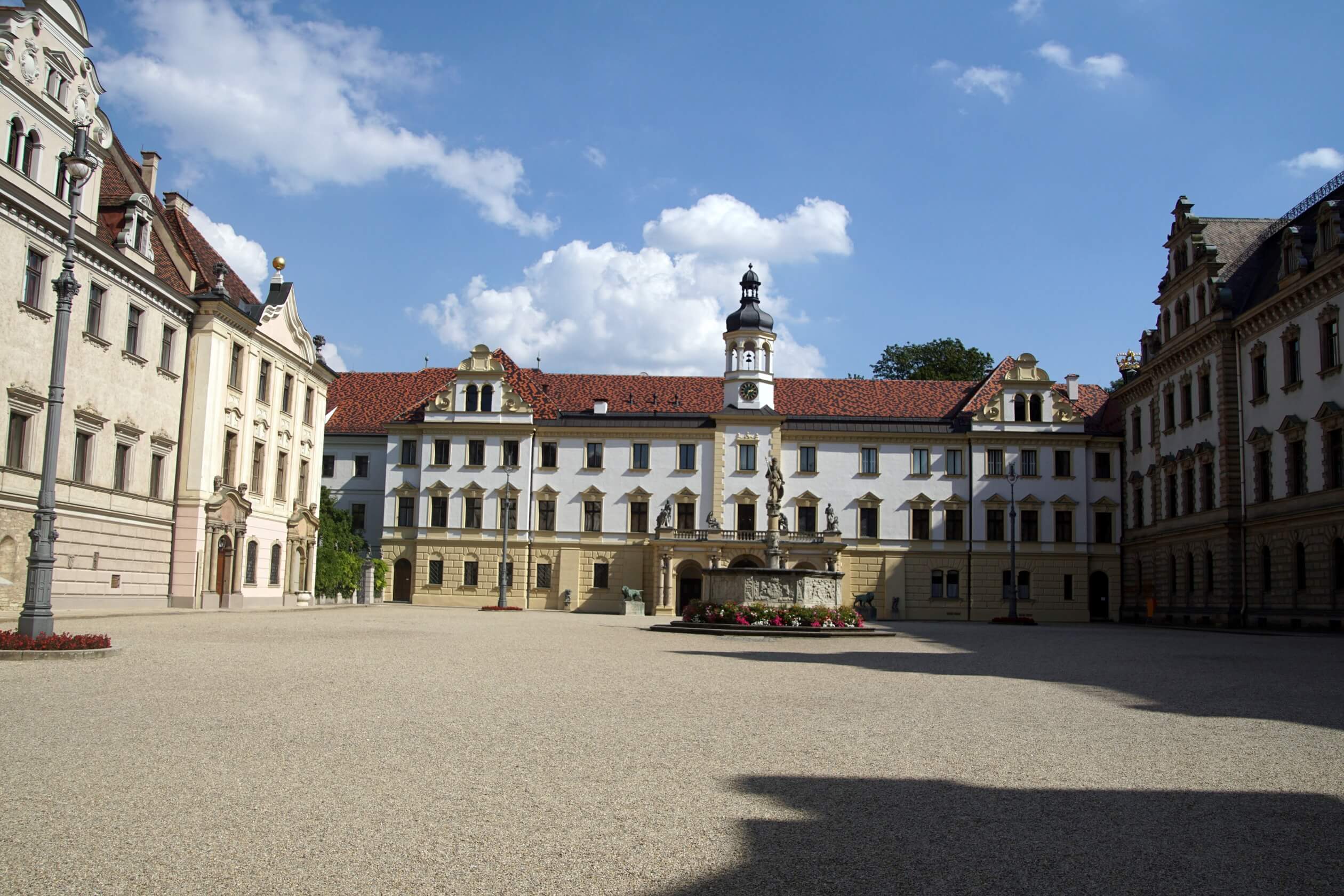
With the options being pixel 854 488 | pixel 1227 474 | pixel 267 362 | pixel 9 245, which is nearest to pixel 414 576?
pixel 267 362

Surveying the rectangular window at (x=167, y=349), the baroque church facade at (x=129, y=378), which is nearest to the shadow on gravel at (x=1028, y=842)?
the baroque church facade at (x=129, y=378)

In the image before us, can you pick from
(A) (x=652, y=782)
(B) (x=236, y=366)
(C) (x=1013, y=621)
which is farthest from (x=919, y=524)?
(A) (x=652, y=782)

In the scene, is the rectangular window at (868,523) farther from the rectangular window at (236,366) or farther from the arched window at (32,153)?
the arched window at (32,153)

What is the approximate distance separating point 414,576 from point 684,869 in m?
59.0

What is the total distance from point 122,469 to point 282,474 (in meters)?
12.2

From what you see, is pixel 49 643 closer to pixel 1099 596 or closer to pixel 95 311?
pixel 95 311

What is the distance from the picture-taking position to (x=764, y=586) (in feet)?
107

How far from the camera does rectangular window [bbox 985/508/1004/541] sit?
63656 millimetres

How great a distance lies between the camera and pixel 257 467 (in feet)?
152

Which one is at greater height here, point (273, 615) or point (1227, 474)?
point (1227, 474)

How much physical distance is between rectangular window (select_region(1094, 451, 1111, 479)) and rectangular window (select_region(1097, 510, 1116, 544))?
1941mm

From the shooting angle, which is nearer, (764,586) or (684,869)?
(684,869)

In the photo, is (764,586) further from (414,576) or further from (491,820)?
(414,576)

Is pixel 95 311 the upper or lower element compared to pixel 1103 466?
upper
